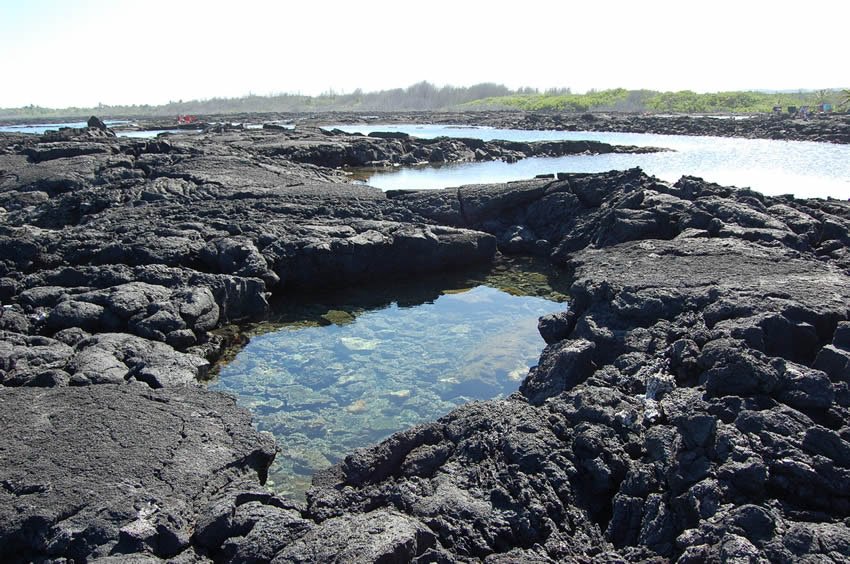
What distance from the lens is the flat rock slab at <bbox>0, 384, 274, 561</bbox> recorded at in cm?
474

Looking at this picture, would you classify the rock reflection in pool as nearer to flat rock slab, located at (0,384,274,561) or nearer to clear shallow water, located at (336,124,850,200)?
flat rock slab, located at (0,384,274,561)

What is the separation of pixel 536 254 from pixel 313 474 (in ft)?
32.3

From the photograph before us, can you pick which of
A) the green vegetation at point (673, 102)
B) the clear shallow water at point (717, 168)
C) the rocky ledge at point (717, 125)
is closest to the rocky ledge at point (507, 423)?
the clear shallow water at point (717, 168)

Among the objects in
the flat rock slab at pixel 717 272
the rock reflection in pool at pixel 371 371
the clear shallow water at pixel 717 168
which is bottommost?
the rock reflection in pool at pixel 371 371

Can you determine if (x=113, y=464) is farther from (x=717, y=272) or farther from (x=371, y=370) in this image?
(x=717, y=272)

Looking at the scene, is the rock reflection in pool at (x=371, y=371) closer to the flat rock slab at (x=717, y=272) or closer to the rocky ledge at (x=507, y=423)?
the rocky ledge at (x=507, y=423)

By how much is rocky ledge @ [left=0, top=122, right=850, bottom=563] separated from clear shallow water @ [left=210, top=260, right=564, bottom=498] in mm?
765

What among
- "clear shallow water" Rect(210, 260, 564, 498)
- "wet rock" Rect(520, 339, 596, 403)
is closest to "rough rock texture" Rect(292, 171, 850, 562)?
"wet rock" Rect(520, 339, 596, 403)

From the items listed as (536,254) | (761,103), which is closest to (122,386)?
(536,254)

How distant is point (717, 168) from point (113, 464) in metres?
26.3

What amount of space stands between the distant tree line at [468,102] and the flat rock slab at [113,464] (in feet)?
269

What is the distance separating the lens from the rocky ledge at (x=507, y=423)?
15.2ft

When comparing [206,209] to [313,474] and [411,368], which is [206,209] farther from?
[313,474]

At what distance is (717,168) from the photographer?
25938mm
